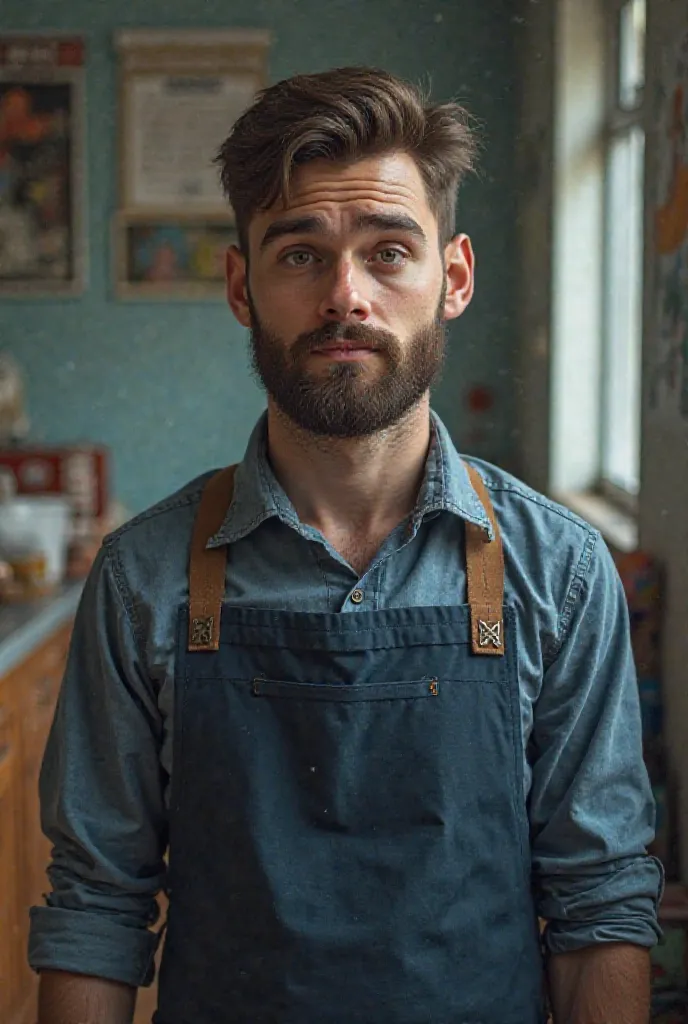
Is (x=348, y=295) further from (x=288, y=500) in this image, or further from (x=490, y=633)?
(x=490, y=633)

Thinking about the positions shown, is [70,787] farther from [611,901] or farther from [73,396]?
[73,396]

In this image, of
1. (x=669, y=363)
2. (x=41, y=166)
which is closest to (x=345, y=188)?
(x=669, y=363)

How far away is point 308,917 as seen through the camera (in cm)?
108

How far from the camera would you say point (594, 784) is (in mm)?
1098

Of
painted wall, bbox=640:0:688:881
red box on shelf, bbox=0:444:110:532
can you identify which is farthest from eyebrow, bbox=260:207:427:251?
red box on shelf, bbox=0:444:110:532

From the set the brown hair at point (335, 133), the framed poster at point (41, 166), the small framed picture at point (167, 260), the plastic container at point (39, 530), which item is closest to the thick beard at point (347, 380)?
the brown hair at point (335, 133)

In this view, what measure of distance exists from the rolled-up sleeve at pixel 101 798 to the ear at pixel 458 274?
1.24 ft

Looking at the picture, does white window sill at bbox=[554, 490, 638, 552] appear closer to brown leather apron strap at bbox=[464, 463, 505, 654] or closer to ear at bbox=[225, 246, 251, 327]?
brown leather apron strap at bbox=[464, 463, 505, 654]

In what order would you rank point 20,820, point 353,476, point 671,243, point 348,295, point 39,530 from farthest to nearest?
1. point 39,530
2. point 20,820
3. point 671,243
4. point 353,476
5. point 348,295

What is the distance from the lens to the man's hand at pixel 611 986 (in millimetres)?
1089

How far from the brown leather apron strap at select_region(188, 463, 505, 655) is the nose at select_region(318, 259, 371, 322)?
21cm

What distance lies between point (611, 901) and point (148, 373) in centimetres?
115

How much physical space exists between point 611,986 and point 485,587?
1.14 ft

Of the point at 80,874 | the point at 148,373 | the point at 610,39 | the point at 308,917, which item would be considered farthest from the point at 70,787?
the point at 610,39
